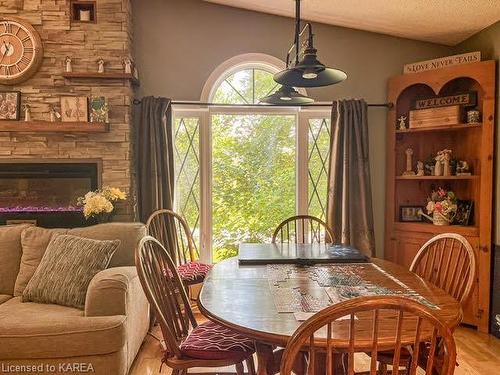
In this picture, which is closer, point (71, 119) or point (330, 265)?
point (330, 265)

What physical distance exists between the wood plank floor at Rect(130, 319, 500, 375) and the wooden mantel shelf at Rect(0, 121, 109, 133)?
1.78 meters

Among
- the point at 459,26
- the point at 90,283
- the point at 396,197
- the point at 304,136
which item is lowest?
the point at 90,283

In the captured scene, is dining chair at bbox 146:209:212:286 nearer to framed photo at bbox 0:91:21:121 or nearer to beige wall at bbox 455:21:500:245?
→ framed photo at bbox 0:91:21:121

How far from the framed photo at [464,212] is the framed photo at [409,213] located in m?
0.34

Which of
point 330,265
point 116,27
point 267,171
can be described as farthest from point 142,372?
point 116,27

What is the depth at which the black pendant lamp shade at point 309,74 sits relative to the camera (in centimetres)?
191

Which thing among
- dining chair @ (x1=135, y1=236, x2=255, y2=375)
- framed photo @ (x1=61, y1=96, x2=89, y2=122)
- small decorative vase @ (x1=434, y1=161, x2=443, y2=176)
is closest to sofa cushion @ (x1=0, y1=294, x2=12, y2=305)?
dining chair @ (x1=135, y1=236, x2=255, y2=375)

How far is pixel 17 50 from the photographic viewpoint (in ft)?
11.7

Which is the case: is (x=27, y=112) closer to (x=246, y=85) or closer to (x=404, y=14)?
(x=246, y=85)

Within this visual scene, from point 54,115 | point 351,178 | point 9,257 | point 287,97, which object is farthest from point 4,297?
point 351,178

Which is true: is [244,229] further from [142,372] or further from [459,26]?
[459,26]

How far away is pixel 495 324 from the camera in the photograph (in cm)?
326

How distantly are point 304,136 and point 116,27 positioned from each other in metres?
1.96

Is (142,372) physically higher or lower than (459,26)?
lower
